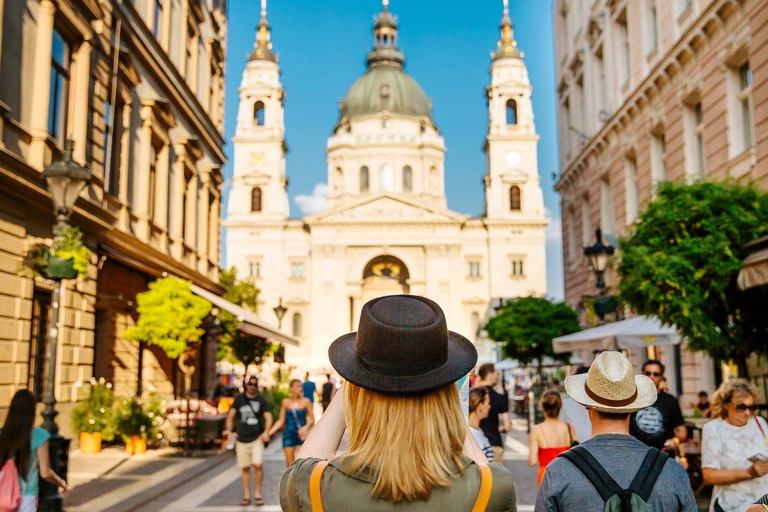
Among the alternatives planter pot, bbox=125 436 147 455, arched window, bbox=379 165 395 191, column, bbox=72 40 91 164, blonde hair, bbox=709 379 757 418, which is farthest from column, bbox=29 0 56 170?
arched window, bbox=379 165 395 191

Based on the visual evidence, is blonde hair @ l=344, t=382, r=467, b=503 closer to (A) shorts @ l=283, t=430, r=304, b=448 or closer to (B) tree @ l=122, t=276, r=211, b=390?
(A) shorts @ l=283, t=430, r=304, b=448

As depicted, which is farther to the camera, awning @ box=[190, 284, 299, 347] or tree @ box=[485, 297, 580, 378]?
tree @ box=[485, 297, 580, 378]

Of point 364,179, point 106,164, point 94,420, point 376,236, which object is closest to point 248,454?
point 94,420

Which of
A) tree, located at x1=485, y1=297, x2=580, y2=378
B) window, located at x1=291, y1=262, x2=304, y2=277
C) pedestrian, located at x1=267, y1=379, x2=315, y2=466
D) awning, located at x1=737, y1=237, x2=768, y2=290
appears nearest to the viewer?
awning, located at x1=737, y1=237, x2=768, y2=290

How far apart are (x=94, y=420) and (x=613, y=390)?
42.9 feet

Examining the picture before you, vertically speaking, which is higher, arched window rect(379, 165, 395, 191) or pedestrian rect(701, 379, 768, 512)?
arched window rect(379, 165, 395, 191)

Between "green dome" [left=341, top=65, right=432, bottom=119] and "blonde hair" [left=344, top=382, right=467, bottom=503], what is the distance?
3074 inches

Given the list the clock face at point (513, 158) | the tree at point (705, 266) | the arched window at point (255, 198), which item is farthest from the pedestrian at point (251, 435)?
the clock face at point (513, 158)

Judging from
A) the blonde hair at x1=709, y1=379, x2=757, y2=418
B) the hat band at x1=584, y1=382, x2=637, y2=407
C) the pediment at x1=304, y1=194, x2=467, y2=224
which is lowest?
the blonde hair at x1=709, y1=379, x2=757, y2=418

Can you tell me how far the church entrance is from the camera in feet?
226

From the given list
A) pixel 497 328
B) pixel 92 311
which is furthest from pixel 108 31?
pixel 497 328

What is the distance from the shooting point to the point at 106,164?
53.0 ft

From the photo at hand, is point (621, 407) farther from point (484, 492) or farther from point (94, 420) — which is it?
point (94, 420)

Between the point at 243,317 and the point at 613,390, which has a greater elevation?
the point at 243,317
